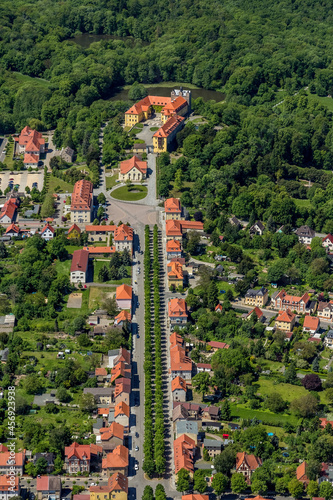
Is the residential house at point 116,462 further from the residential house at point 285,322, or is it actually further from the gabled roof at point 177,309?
the residential house at point 285,322

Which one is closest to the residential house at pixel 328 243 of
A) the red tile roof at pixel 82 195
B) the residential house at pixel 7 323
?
the red tile roof at pixel 82 195

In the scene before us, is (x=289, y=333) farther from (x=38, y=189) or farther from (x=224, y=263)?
(x=38, y=189)

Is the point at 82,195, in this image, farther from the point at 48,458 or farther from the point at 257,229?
the point at 48,458

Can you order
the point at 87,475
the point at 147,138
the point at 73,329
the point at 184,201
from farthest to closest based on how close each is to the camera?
1. the point at 147,138
2. the point at 184,201
3. the point at 73,329
4. the point at 87,475

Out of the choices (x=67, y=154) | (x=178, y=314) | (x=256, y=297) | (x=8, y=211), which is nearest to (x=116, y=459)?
(x=178, y=314)

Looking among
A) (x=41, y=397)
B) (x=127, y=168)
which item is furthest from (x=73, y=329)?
(x=127, y=168)

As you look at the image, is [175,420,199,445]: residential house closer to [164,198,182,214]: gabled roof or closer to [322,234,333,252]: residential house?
[164,198,182,214]: gabled roof
